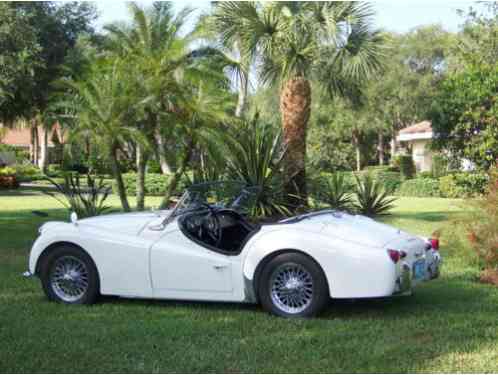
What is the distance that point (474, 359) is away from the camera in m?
5.07

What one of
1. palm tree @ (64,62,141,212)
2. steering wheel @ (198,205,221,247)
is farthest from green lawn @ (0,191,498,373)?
palm tree @ (64,62,141,212)

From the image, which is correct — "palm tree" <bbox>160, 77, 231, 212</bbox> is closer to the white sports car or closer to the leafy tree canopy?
the white sports car

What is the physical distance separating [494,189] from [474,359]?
163 inches

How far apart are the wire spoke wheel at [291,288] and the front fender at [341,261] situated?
0.18 meters

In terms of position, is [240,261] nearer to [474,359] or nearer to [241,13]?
[474,359]

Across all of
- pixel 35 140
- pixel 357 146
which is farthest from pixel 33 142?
pixel 357 146

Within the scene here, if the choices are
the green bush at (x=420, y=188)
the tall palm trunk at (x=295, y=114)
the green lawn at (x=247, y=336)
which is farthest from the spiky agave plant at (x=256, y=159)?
the green bush at (x=420, y=188)

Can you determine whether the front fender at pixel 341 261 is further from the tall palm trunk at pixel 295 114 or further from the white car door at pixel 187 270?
the tall palm trunk at pixel 295 114

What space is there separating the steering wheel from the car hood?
47 centimetres

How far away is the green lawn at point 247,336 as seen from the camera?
498 cm

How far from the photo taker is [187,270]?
6.76 metres

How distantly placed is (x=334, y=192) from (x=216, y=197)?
769 centimetres

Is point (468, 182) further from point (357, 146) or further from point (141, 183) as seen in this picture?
point (357, 146)

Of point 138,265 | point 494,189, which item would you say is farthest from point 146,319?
point 494,189
